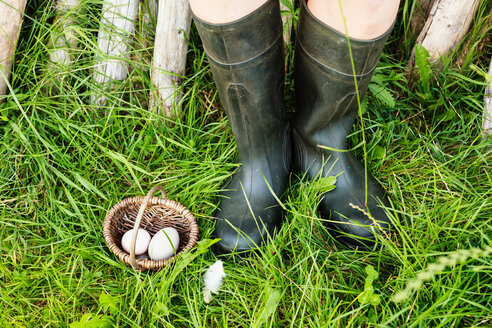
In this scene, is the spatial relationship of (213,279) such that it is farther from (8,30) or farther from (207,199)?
(8,30)

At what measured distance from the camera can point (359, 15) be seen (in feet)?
3.77

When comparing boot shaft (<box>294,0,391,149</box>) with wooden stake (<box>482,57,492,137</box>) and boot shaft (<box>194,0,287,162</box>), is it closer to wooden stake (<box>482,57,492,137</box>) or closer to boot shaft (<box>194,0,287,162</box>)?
boot shaft (<box>194,0,287,162</box>)

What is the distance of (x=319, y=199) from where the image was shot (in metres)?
1.50

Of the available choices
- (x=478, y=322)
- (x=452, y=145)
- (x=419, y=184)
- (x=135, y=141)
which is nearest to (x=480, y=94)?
(x=452, y=145)

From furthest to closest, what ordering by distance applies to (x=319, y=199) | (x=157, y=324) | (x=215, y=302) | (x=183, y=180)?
(x=183, y=180) → (x=319, y=199) → (x=215, y=302) → (x=157, y=324)

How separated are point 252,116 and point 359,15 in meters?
0.44

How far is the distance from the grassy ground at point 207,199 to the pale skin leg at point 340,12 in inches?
21.3

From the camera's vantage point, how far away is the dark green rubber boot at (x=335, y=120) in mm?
1235

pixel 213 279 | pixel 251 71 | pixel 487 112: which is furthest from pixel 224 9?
pixel 487 112

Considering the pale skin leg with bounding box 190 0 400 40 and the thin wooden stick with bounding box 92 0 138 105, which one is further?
the thin wooden stick with bounding box 92 0 138 105

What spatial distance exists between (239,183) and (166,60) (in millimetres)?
598

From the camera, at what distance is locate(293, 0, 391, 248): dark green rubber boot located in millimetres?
1235

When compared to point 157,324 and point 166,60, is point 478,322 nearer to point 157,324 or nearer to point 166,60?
point 157,324

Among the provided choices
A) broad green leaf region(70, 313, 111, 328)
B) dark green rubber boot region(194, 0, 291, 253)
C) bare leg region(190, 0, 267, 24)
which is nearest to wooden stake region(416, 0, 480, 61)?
dark green rubber boot region(194, 0, 291, 253)
